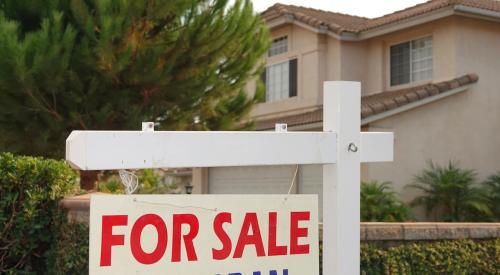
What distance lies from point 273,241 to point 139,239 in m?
0.62

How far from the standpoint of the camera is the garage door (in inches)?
610

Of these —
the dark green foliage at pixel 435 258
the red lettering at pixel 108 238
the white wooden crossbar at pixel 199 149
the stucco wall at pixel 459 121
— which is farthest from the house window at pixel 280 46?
the red lettering at pixel 108 238

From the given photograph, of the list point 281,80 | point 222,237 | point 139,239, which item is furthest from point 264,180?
point 139,239

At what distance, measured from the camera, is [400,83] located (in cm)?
1827

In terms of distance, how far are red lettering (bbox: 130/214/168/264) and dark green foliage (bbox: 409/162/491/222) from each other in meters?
12.5

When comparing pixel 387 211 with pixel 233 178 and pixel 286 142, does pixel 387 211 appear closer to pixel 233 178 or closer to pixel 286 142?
pixel 233 178

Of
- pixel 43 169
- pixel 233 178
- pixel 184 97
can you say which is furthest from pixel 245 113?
pixel 43 169

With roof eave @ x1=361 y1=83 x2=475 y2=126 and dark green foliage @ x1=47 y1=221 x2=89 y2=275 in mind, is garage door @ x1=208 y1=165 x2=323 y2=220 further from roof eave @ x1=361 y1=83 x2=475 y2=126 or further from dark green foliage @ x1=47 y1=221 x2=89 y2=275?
dark green foliage @ x1=47 y1=221 x2=89 y2=275

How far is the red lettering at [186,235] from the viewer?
285 cm

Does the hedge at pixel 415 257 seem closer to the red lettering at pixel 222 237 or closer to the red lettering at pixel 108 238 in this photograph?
the red lettering at pixel 222 237

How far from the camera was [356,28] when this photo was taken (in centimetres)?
1920

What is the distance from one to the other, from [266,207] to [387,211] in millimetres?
11043

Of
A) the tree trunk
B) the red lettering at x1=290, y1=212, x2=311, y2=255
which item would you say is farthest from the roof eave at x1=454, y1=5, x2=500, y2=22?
the red lettering at x1=290, y1=212, x2=311, y2=255

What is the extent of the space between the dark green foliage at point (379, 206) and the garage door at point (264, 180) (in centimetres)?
123
